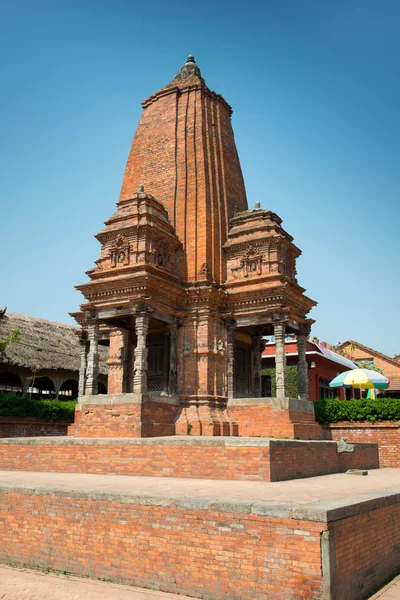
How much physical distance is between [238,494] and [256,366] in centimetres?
1149

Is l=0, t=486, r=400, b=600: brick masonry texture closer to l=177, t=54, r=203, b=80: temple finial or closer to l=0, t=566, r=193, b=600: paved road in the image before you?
l=0, t=566, r=193, b=600: paved road

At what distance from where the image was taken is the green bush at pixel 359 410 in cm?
1961

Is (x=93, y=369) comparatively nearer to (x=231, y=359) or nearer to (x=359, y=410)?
(x=231, y=359)

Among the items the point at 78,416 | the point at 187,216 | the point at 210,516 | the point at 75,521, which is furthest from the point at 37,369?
the point at 210,516

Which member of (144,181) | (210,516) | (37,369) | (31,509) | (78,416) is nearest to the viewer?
(210,516)

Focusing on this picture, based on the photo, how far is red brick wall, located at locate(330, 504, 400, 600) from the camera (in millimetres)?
6367

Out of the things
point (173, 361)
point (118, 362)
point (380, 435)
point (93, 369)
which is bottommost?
point (380, 435)

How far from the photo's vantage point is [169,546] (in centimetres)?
722

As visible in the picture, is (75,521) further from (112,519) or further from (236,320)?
(236,320)

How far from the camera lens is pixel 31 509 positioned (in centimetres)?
882

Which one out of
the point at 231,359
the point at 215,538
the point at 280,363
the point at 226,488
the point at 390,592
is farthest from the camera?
the point at 231,359

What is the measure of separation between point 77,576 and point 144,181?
15.2 meters

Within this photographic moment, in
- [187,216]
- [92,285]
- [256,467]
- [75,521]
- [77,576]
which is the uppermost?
[187,216]

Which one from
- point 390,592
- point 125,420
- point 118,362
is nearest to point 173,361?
point 118,362
